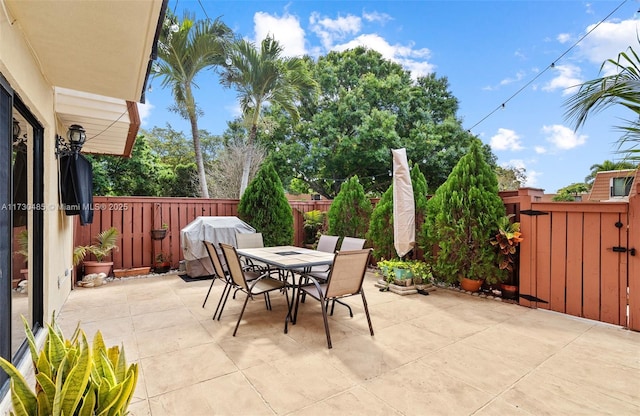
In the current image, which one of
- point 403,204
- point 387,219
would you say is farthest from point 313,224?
point 403,204

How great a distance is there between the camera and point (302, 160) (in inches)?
499

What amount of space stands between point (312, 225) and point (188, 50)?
5495 mm

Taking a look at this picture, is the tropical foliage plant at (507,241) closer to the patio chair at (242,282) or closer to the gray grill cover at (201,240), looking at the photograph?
the patio chair at (242,282)

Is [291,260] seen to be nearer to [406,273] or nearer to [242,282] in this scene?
[242,282]

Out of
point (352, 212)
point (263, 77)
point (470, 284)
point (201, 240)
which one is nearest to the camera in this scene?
point (470, 284)

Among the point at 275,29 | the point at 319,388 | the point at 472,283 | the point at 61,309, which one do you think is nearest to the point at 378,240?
the point at 472,283

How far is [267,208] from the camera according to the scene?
6.90 m

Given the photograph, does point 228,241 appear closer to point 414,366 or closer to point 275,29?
point 414,366

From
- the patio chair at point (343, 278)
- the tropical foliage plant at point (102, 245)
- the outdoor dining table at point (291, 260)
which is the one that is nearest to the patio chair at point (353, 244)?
the outdoor dining table at point (291, 260)

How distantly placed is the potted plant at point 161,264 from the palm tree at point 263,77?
4.57 m

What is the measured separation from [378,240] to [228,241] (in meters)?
2.89

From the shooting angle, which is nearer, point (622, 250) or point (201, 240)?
point (622, 250)

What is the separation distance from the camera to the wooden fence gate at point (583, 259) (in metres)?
3.27

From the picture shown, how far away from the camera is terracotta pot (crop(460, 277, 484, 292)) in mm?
4594
